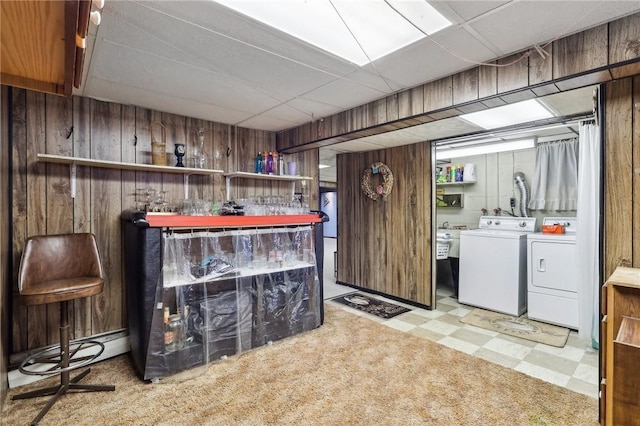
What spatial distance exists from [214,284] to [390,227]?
8.55 feet

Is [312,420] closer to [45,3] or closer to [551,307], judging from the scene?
[45,3]

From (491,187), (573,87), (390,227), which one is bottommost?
(390,227)

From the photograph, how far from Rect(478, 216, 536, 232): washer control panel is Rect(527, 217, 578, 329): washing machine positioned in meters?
0.45

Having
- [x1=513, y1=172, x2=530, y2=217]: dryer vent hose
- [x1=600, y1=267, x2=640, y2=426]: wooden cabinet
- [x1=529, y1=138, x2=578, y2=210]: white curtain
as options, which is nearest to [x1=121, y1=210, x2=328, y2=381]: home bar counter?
[x1=600, y1=267, x2=640, y2=426]: wooden cabinet

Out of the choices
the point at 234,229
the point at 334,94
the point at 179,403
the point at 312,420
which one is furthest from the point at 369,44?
the point at 179,403

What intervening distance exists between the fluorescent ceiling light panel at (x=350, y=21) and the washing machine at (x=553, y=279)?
2928mm

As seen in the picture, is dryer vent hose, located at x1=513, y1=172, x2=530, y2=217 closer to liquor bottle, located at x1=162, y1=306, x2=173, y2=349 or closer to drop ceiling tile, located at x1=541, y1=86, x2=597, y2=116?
drop ceiling tile, located at x1=541, y1=86, x2=597, y2=116

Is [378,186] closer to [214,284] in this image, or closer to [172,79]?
[214,284]

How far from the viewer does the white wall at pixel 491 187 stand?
428 centimetres

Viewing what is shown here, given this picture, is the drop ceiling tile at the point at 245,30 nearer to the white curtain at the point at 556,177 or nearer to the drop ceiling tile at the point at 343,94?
the drop ceiling tile at the point at 343,94

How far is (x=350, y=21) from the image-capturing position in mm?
1675

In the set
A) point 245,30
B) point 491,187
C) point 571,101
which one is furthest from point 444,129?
point 245,30

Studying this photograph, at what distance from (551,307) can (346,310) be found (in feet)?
7.48

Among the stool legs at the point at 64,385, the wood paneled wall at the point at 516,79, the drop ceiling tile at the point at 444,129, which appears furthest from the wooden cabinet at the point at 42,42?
Answer: the drop ceiling tile at the point at 444,129
